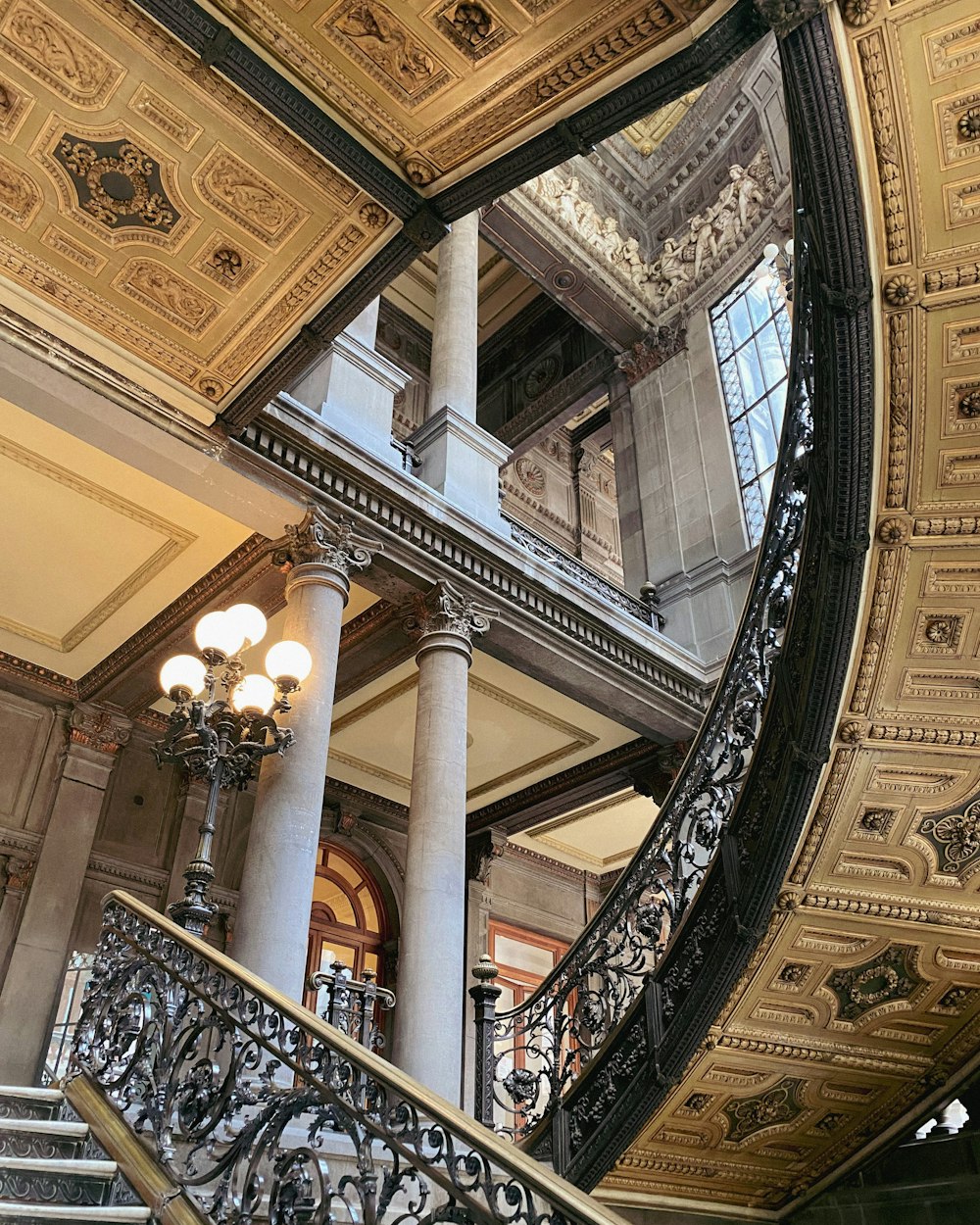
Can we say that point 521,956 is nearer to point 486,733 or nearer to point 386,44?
point 486,733

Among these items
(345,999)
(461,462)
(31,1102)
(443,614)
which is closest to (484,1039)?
(345,999)

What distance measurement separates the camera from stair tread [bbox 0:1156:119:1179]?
2979 millimetres

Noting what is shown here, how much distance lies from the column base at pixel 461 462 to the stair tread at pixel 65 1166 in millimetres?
5621

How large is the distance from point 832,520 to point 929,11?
181 cm

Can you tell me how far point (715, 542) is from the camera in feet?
36.8

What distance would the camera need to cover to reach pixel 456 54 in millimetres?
4051

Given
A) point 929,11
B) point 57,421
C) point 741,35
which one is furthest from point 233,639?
point 929,11

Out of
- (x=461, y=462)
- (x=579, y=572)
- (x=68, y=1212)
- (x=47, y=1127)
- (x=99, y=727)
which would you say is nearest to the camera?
(x=68, y=1212)

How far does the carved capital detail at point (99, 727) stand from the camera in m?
8.95

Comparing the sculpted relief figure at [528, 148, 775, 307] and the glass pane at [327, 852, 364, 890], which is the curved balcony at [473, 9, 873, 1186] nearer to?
the glass pane at [327, 852, 364, 890]

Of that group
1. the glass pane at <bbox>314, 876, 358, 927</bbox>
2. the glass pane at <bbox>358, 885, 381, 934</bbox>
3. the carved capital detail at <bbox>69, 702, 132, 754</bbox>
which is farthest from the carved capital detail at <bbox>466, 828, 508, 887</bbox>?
the carved capital detail at <bbox>69, 702, 132, 754</bbox>

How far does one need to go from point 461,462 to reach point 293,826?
12.7 feet

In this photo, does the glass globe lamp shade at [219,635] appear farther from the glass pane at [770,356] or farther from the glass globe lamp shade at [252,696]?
the glass pane at [770,356]

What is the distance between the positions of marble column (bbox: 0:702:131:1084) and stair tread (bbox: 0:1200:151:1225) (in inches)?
211
